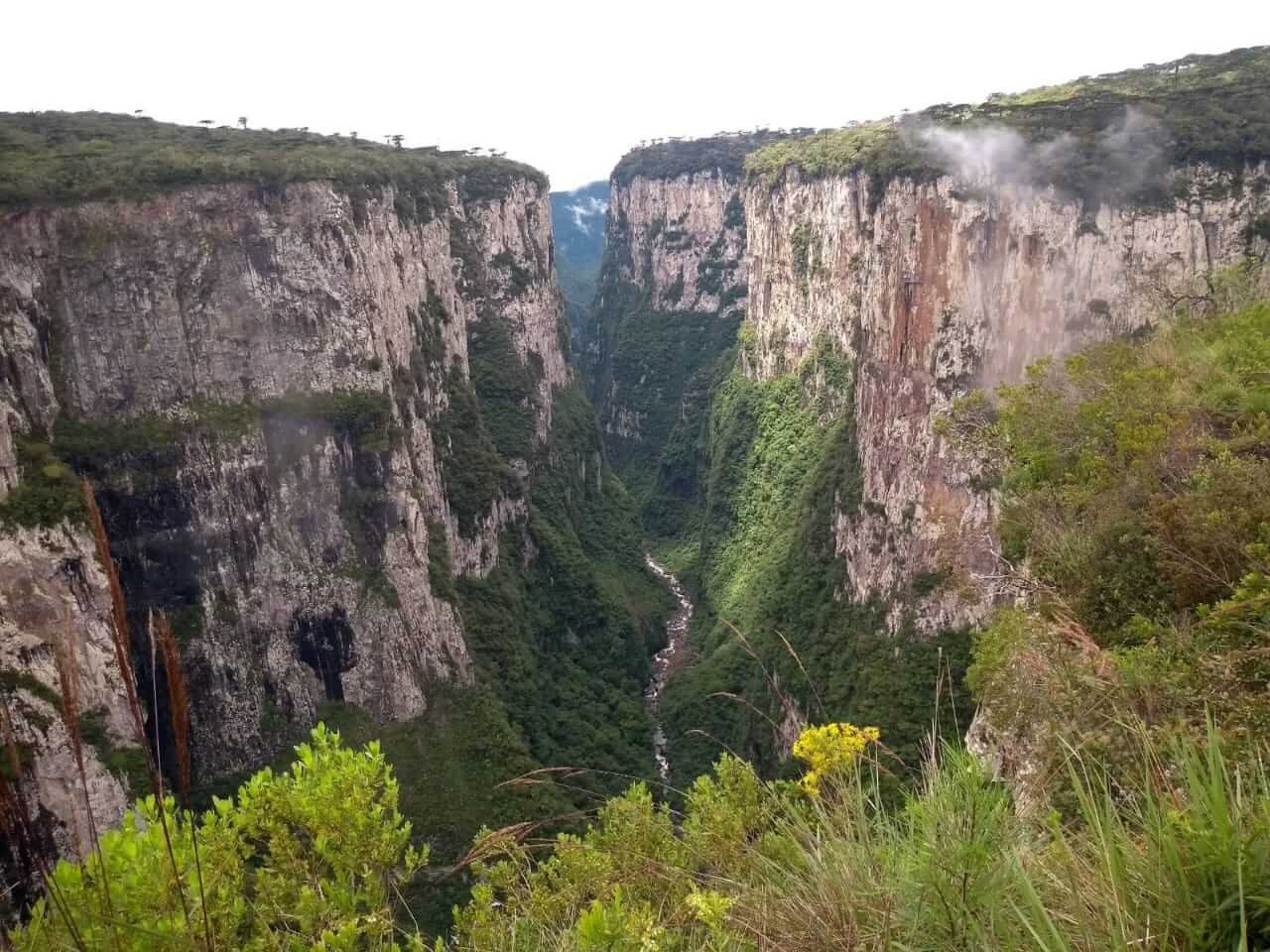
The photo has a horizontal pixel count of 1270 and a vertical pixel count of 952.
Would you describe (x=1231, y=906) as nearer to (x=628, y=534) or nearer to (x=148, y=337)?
(x=148, y=337)

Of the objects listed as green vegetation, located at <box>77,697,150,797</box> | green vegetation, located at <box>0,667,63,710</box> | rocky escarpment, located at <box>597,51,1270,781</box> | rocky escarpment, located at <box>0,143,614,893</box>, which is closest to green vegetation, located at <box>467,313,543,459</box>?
rocky escarpment, located at <box>0,143,614,893</box>

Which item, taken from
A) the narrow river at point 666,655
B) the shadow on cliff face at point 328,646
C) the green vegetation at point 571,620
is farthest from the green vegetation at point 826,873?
the narrow river at point 666,655

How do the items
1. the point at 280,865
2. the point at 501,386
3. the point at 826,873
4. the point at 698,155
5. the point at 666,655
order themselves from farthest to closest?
the point at 698,155
the point at 501,386
the point at 666,655
the point at 280,865
the point at 826,873

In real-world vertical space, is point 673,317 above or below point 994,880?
above

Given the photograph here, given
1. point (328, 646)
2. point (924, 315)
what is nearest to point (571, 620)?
point (328, 646)

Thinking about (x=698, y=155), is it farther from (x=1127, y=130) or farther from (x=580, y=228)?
(x=580, y=228)

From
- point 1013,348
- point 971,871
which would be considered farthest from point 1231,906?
point 1013,348
